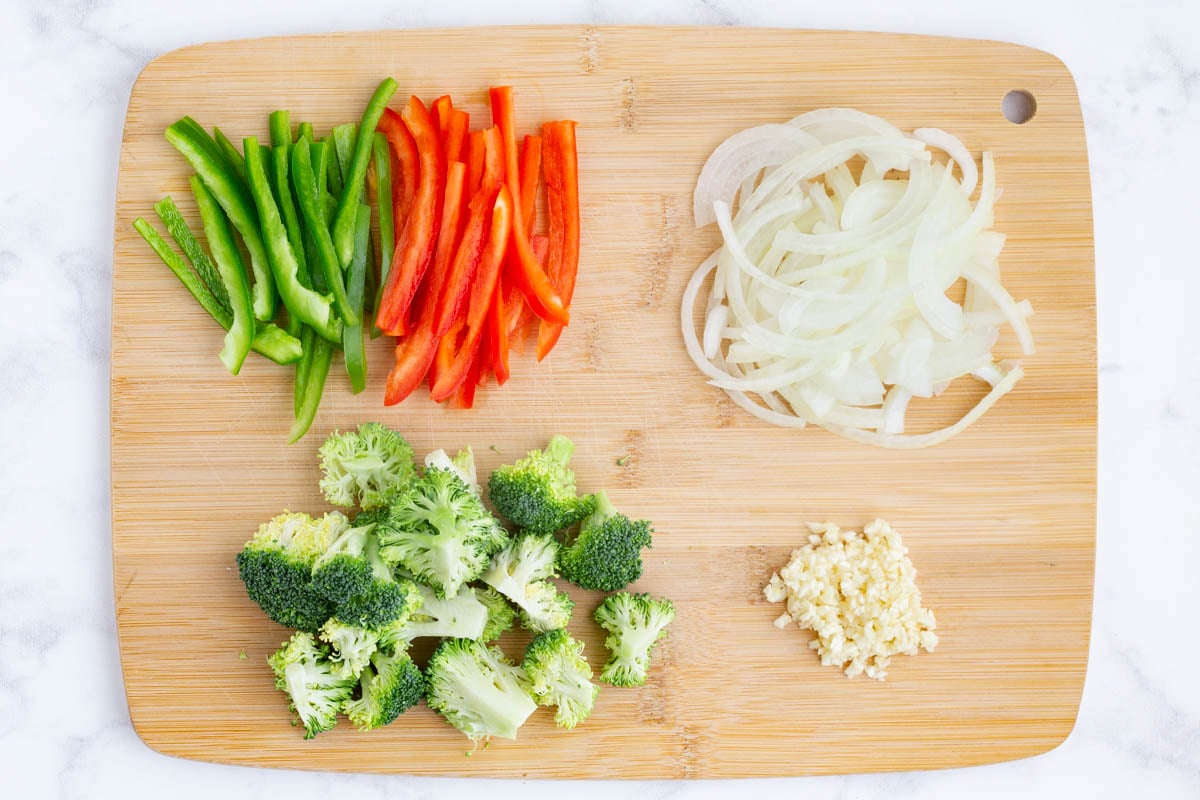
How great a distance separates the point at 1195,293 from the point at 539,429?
235 centimetres

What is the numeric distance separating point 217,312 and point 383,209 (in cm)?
63

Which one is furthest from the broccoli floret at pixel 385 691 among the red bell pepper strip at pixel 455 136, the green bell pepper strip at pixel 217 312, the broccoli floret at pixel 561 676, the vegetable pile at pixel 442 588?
the red bell pepper strip at pixel 455 136

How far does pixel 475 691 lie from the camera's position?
2.68 meters

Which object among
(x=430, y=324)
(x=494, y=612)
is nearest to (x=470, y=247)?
(x=430, y=324)

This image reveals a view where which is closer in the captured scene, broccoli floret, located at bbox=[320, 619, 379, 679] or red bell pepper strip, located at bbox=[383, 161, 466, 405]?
broccoli floret, located at bbox=[320, 619, 379, 679]

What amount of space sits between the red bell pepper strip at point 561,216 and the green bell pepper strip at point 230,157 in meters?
1.00

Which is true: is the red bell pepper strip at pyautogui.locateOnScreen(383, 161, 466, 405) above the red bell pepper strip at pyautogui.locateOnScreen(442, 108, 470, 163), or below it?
below

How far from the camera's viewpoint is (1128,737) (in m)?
3.05

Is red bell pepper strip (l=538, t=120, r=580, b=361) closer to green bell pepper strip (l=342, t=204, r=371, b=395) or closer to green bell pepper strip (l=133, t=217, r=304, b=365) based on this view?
green bell pepper strip (l=342, t=204, r=371, b=395)

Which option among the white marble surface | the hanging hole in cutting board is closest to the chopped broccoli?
the white marble surface

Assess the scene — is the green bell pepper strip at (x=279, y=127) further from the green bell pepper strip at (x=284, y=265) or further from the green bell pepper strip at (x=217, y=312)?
the green bell pepper strip at (x=217, y=312)

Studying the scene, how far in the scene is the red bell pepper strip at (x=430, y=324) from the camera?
2752 mm

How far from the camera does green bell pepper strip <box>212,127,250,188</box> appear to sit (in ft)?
9.39

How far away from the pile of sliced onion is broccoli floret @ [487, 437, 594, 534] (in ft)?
1.89
